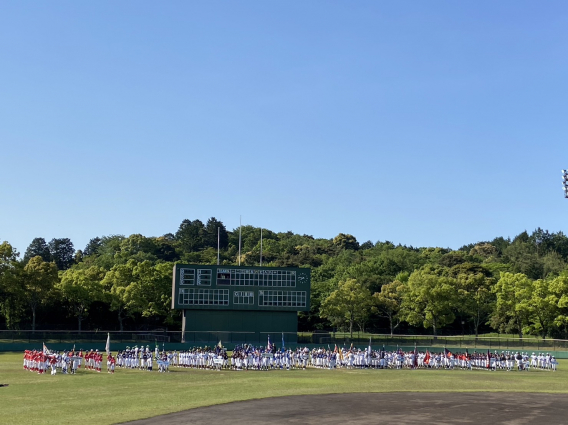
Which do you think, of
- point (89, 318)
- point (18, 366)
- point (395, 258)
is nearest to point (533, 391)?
point (18, 366)

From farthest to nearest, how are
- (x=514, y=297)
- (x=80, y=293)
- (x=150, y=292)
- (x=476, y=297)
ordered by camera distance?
(x=476, y=297)
(x=150, y=292)
(x=514, y=297)
(x=80, y=293)

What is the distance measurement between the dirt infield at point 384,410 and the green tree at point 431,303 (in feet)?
176

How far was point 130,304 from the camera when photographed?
79.9 metres

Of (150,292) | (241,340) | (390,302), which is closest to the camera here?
(241,340)

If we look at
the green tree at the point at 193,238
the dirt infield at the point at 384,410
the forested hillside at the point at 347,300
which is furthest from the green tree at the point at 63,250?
the dirt infield at the point at 384,410

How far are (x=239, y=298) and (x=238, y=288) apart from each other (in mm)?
1066

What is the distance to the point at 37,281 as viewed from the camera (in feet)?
241

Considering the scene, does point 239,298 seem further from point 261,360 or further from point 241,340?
point 261,360

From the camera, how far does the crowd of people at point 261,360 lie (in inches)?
1603

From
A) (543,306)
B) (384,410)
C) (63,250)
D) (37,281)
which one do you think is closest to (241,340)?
(37,281)

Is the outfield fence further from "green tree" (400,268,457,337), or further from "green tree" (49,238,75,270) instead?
"green tree" (49,238,75,270)

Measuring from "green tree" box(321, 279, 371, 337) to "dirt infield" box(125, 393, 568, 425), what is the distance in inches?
2150

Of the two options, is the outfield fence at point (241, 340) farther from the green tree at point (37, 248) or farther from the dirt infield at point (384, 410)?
the green tree at point (37, 248)

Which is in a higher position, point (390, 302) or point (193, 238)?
point (193, 238)
